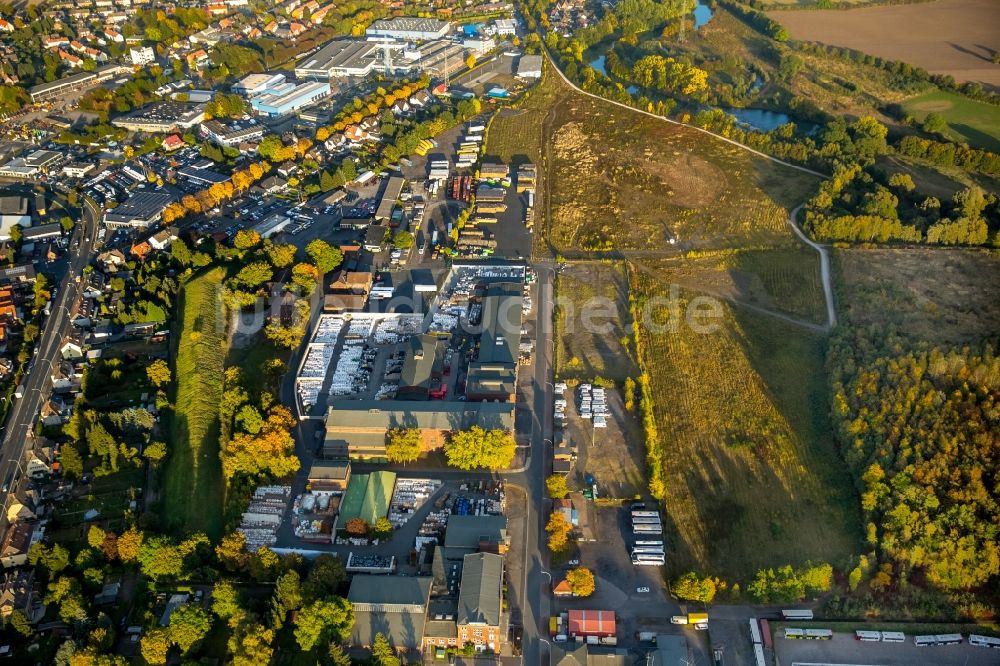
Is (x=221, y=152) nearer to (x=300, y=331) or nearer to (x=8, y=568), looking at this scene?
(x=300, y=331)

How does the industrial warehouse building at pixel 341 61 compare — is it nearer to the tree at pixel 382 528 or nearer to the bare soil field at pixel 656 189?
the bare soil field at pixel 656 189

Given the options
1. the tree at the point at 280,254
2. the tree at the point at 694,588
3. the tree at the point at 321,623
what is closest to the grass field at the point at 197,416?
the tree at the point at 280,254

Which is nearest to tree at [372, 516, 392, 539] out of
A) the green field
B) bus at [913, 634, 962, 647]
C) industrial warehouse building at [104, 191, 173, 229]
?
bus at [913, 634, 962, 647]

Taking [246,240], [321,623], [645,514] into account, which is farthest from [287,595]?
[246,240]

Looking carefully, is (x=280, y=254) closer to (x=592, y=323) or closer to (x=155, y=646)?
(x=592, y=323)

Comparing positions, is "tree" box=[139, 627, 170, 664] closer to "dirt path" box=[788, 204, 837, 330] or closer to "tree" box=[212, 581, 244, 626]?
"tree" box=[212, 581, 244, 626]

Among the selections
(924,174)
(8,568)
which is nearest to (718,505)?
(8,568)
